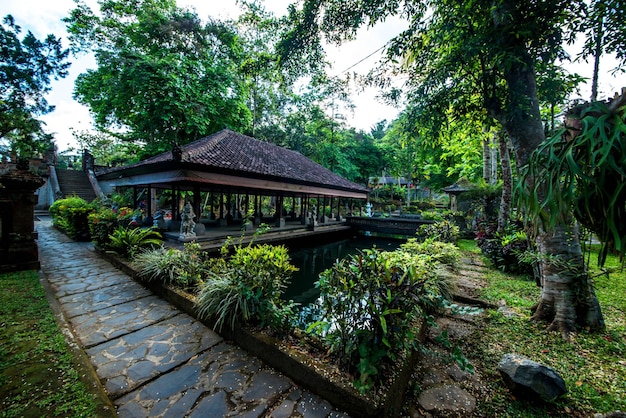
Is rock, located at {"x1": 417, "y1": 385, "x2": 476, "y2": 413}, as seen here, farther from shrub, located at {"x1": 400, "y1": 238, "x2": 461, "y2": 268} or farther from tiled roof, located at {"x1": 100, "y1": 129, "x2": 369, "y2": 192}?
tiled roof, located at {"x1": 100, "y1": 129, "x2": 369, "y2": 192}

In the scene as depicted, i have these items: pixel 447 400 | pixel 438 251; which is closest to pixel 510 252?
pixel 438 251

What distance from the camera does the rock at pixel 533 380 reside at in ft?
6.29

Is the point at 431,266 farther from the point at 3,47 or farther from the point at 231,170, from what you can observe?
the point at 3,47

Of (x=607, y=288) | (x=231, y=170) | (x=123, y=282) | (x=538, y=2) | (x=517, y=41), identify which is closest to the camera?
(x=538, y=2)

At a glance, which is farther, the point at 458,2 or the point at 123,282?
the point at 123,282

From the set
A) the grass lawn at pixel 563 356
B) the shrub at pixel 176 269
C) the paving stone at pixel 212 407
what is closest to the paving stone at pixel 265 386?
the paving stone at pixel 212 407

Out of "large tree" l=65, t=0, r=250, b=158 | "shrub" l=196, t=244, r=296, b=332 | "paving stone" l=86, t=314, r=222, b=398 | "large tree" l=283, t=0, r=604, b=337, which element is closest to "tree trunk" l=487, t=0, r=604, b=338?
"large tree" l=283, t=0, r=604, b=337

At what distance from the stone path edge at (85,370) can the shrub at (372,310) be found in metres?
1.74

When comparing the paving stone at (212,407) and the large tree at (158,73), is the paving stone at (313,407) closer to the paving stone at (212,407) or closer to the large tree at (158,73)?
the paving stone at (212,407)

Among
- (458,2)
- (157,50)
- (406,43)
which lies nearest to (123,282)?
(406,43)

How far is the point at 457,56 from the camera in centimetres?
358

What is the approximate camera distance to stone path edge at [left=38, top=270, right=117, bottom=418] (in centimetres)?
192

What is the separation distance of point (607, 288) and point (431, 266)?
362cm

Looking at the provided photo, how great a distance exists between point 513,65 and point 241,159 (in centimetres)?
854
